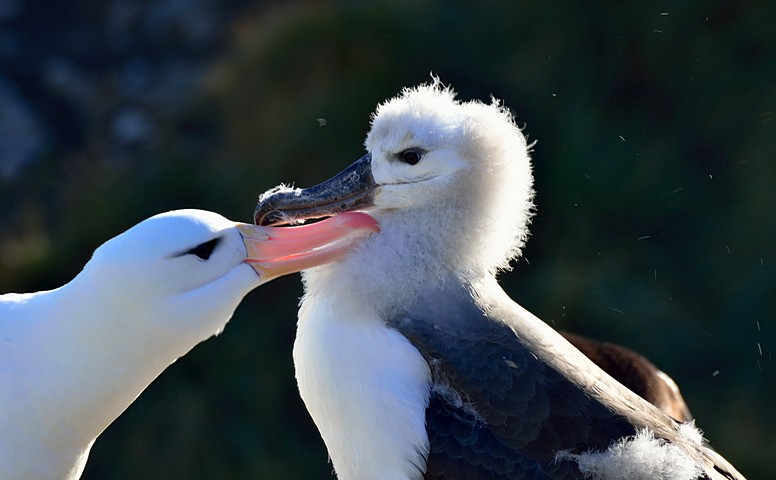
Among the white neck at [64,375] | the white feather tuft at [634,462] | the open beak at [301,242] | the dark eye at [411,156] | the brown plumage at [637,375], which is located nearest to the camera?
the white feather tuft at [634,462]

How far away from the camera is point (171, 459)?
7074mm

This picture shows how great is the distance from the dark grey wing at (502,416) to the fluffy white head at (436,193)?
0.88 feet

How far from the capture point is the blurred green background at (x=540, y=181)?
6824mm

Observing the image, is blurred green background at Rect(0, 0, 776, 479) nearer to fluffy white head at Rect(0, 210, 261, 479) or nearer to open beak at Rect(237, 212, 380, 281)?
open beak at Rect(237, 212, 380, 281)

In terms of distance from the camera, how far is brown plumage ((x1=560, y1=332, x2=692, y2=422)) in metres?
4.78

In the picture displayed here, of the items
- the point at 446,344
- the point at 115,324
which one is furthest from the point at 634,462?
the point at 115,324

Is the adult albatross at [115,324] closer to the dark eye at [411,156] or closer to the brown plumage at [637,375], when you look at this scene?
the dark eye at [411,156]

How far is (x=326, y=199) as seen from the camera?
3699mm

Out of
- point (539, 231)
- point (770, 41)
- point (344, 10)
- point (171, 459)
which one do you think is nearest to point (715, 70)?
point (770, 41)

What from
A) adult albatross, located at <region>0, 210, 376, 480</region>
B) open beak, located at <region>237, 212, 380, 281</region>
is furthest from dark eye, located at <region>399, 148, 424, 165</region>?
adult albatross, located at <region>0, 210, 376, 480</region>

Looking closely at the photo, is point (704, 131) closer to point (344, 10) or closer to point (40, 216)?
point (344, 10)

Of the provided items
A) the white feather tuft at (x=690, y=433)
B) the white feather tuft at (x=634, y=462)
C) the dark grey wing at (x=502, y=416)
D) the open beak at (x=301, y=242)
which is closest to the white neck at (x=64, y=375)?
the open beak at (x=301, y=242)

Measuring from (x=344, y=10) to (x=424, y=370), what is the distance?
507 centimetres

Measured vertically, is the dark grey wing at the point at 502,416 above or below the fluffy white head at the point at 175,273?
below
